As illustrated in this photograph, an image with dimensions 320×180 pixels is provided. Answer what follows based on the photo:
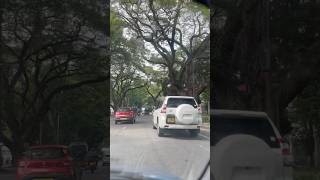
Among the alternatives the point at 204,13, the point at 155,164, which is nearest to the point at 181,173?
the point at 155,164

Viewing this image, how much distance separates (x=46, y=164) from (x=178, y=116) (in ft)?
4.30

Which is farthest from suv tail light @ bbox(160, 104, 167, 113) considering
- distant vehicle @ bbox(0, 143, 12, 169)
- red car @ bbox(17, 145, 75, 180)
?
distant vehicle @ bbox(0, 143, 12, 169)

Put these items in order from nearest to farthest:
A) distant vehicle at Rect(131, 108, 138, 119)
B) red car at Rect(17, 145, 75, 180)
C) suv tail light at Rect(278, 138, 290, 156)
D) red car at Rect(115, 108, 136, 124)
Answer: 1. red car at Rect(17, 145, 75, 180)
2. red car at Rect(115, 108, 136, 124)
3. distant vehicle at Rect(131, 108, 138, 119)
4. suv tail light at Rect(278, 138, 290, 156)

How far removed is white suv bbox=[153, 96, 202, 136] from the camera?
19.2ft

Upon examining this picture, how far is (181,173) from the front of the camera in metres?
5.90

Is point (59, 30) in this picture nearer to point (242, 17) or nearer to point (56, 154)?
point (56, 154)

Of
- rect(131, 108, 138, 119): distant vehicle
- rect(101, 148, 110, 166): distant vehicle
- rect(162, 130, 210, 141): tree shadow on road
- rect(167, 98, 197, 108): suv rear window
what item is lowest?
rect(101, 148, 110, 166): distant vehicle

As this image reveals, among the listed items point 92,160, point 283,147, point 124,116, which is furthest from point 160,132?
point 283,147

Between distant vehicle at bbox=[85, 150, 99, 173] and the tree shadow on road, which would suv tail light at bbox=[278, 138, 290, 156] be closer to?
the tree shadow on road

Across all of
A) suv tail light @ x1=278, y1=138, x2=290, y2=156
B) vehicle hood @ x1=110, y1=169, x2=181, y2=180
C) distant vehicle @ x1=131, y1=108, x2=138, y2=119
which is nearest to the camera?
vehicle hood @ x1=110, y1=169, x2=181, y2=180

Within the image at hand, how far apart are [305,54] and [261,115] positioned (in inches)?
31.2

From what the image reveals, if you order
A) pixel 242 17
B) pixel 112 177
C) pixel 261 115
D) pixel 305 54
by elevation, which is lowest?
pixel 112 177

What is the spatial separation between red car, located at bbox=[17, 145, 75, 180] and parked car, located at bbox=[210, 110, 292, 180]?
1425mm

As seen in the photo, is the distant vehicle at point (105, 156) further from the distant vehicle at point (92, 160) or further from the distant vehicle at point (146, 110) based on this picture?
the distant vehicle at point (146, 110)
